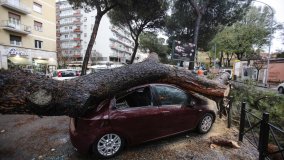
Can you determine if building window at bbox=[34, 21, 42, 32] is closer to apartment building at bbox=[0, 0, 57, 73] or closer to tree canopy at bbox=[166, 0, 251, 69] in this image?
apartment building at bbox=[0, 0, 57, 73]

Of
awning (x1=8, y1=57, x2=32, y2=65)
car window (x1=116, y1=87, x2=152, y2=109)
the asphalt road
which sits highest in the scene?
awning (x1=8, y1=57, x2=32, y2=65)

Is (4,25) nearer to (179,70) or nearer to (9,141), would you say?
(9,141)

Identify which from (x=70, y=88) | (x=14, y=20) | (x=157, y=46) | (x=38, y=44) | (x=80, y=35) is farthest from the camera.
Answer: (x=80, y=35)

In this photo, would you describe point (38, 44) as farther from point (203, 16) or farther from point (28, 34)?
point (203, 16)

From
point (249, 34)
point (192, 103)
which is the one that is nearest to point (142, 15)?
point (192, 103)

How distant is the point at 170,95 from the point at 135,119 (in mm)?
1040

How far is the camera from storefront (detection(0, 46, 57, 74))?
18.0m

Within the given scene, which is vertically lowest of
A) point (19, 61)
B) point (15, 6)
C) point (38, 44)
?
point (19, 61)

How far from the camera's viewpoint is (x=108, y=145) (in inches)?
120

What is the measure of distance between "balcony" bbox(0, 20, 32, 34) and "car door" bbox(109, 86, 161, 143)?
71.1 ft

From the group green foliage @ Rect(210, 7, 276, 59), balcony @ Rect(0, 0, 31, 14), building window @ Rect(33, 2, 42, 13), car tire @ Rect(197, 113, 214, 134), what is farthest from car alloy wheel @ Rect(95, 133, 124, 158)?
building window @ Rect(33, 2, 42, 13)

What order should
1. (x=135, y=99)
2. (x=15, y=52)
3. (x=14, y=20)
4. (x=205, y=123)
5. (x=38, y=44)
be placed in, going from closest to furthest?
(x=135, y=99) < (x=205, y=123) < (x=15, y=52) < (x=14, y=20) < (x=38, y=44)

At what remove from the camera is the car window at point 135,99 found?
320 centimetres

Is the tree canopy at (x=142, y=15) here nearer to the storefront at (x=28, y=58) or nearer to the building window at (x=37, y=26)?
the storefront at (x=28, y=58)
